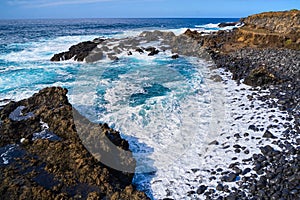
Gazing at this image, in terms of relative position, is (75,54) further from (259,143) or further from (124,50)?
(259,143)

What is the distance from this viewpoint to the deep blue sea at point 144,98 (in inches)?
239

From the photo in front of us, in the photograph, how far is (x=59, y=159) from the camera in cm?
555

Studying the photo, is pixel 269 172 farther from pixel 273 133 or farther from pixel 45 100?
pixel 45 100

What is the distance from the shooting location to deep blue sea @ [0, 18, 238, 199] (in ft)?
19.9

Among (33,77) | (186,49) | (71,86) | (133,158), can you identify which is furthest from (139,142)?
(186,49)

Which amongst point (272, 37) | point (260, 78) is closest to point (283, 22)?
point (272, 37)

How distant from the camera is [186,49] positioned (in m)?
21.3

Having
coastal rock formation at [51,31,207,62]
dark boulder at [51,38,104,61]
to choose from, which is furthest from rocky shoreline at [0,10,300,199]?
dark boulder at [51,38,104,61]

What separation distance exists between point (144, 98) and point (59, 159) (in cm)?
518

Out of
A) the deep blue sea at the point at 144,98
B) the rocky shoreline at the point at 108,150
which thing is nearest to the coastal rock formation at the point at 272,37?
the deep blue sea at the point at 144,98

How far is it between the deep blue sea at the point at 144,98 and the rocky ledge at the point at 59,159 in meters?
0.64

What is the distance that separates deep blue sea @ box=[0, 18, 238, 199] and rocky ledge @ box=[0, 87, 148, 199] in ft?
2.08

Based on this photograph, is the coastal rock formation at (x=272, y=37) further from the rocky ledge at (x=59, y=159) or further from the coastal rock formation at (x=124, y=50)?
the rocky ledge at (x=59, y=159)

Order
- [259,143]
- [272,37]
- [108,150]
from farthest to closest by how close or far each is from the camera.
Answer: [272,37]
[259,143]
[108,150]
